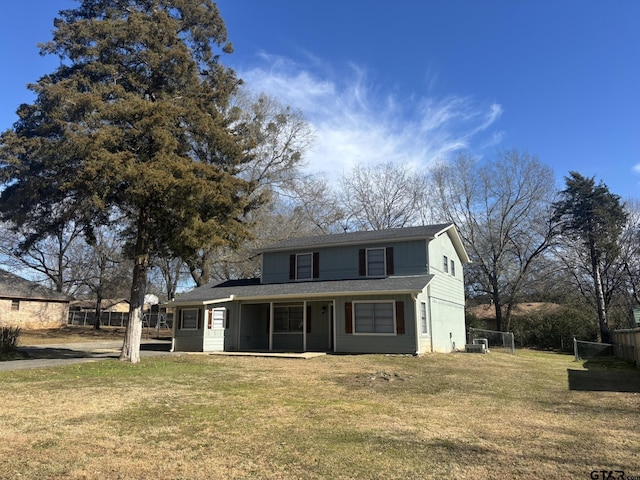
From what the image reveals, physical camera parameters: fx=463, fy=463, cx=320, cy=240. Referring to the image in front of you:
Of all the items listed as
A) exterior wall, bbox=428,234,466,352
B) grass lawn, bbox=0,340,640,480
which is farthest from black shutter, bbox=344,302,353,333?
grass lawn, bbox=0,340,640,480

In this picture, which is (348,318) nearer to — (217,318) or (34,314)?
(217,318)

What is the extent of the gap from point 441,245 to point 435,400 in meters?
13.9

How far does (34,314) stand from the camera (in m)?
33.8

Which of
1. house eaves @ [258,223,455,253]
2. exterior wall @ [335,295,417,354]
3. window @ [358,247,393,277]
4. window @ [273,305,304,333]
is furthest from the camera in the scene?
window @ [273,305,304,333]

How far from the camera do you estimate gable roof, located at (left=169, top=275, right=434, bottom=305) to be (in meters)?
18.0

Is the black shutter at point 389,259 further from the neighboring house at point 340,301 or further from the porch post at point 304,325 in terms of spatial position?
the porch post at point 304,325

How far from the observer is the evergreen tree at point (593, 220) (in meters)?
30.7

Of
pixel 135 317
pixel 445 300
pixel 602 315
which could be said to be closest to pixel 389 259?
pixel 445 300

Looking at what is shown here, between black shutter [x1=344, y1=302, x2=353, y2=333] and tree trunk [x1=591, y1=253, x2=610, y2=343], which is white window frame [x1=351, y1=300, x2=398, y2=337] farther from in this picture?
tree trunk [x1=591, y1=253, x2=610, y2=343]

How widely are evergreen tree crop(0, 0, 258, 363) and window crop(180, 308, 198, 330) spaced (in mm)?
4854

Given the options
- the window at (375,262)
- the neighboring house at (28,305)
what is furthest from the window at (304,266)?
the neighboring house at (28,305)

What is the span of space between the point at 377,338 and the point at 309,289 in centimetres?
362

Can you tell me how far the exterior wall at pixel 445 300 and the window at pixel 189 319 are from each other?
33.5 feet

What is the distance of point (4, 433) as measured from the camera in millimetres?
5844
